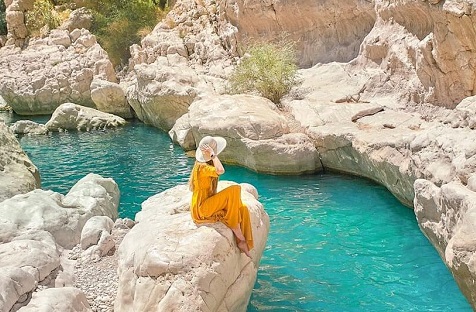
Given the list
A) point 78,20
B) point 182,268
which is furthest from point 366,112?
point 78,20

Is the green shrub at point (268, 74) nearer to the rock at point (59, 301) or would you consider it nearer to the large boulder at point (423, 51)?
the large boulder at point (423, 51)

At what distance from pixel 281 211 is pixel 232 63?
15408 mm

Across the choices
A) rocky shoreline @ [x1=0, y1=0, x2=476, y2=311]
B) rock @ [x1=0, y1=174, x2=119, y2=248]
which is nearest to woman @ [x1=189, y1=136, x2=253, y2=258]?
rocky shoreline @ [x1=0, y1=0, x2=476, y2=311]

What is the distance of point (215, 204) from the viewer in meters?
7.65

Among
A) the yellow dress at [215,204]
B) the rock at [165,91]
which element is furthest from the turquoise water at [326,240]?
the rock at [165,91]

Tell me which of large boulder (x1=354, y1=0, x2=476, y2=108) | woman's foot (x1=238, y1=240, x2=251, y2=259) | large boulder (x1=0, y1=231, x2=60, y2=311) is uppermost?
large boulder (x1=354, y1=0, x2=476, y2=108)

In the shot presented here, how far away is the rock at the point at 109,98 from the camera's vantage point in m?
29.2

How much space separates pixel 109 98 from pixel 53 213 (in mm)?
20102

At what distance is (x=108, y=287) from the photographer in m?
8.29

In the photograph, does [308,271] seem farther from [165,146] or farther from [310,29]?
[310,29]

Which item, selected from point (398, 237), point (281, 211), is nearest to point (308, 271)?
point (398, 237)

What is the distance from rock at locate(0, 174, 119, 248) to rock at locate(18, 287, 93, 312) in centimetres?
231

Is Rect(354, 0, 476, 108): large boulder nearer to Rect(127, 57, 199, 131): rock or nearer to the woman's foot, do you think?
Rect(127, 57, 199, 131): rock

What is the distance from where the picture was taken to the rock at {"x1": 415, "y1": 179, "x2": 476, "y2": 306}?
7.10 m
